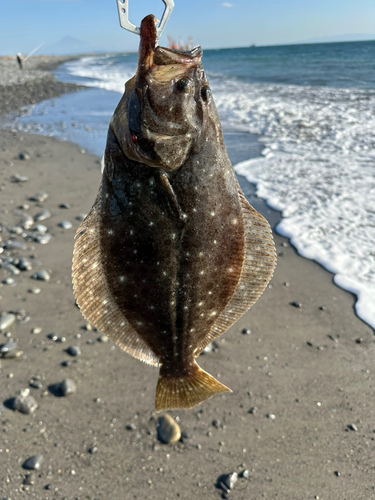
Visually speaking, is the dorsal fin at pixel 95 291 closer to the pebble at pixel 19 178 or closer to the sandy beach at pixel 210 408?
the sandy beach at pixel 210 408

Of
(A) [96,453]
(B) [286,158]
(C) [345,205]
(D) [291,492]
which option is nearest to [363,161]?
(B) [286,158]

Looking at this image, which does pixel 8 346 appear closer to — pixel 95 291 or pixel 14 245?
pixel 14 245

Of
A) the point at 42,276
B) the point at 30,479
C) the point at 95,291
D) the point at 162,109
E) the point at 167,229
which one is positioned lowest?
the point at 30,479

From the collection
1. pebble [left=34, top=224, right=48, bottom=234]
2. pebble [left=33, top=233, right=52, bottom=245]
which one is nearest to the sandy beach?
pebble [left=33, top=233, right=52, bottom=245]

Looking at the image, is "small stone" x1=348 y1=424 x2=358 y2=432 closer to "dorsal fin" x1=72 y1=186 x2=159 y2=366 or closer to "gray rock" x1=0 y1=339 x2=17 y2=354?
"dorsal fin" x1=72 y1=186 x2=159 y2=366

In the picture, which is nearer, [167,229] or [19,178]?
[167,229]

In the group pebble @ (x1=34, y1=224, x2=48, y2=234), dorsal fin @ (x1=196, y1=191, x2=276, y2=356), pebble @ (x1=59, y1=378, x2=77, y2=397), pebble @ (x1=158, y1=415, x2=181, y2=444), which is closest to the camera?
dorsal fin @ (x1=196, y1=191, x2=276, y2=356)

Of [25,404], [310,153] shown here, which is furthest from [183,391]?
[310,153]
